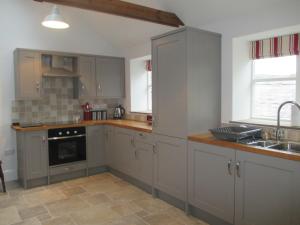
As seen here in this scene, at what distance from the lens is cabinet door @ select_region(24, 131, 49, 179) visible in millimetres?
3912

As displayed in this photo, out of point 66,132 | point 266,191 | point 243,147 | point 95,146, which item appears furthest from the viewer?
point 95,146

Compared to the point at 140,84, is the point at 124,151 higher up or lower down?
lower down

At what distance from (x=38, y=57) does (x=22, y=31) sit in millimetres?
581

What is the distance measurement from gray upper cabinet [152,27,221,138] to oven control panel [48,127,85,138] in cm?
156

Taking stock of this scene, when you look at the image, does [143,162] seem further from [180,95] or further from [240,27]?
[240,27]

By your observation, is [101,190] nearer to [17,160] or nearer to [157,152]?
[157,152]

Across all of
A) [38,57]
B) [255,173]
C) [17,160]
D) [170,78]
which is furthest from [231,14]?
[17,160]

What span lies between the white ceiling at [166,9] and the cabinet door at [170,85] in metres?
0.59

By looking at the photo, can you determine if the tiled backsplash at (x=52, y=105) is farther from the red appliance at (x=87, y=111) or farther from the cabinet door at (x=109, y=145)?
the cabinet door at (x=109, y=145)

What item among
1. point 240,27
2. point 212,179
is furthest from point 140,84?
point 212,179

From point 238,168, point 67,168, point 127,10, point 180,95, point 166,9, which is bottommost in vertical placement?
point 67,168

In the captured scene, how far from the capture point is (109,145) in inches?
180

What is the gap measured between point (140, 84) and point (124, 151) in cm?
157

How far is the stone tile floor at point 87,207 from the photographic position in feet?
9.66
